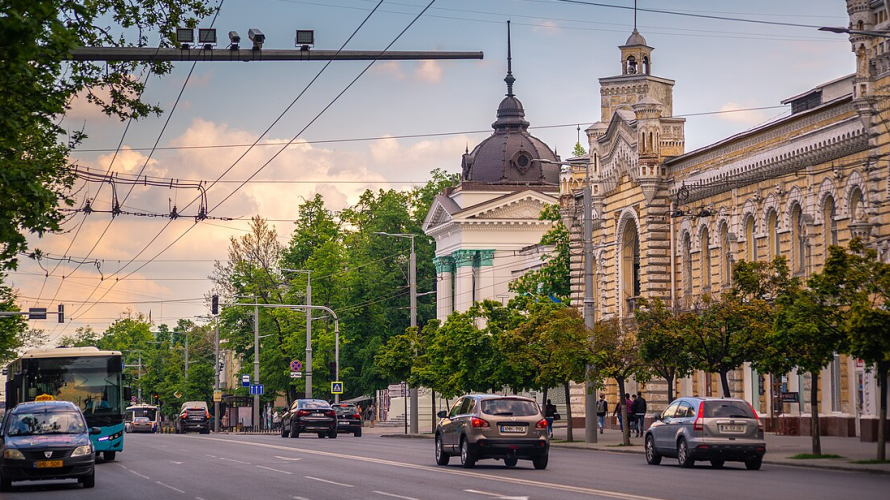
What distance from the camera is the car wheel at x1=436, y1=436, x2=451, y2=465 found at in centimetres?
3111

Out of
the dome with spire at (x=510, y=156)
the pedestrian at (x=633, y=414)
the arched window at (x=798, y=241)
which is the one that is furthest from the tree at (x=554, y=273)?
the arched window at (x=798, y=241)

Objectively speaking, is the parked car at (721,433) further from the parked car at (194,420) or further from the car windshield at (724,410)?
the parked car at (194,420)

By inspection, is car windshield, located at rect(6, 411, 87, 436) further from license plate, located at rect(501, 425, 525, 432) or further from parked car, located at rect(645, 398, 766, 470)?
parked car, located at rect(645, 398, 766, 470)

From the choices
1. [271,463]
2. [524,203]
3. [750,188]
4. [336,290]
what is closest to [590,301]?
[750,188]

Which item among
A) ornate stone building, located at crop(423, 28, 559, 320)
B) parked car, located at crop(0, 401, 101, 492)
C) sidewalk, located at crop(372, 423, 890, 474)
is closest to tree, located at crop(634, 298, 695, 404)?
sidewalk, located at crop(372, 423, 890, 474)

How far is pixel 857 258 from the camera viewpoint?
1206 inches

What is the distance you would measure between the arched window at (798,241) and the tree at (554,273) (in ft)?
89.7

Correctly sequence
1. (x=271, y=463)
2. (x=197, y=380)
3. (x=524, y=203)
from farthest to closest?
1. (x=197, y=380)
2. (x=524, y=203)
3. (x=271, y=463)

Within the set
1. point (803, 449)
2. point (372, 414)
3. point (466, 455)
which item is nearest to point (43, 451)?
point (466, 455)

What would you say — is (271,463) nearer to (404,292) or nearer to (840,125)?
(840,125)

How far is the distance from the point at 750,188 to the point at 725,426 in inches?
796

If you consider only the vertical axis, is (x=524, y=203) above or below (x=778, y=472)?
above

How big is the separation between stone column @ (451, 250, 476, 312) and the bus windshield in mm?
52618

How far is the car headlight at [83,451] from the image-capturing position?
85.1 feet
